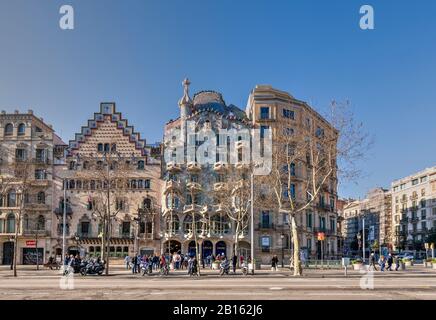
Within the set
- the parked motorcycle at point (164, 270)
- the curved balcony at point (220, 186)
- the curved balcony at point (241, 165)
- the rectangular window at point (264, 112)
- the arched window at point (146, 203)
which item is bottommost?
the parked motorcycle at point (164, 270)

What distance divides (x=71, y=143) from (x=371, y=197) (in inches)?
4250

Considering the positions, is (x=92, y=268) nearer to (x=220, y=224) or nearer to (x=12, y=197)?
(x=220, y=224)

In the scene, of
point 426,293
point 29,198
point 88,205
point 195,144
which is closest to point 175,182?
point 195,144

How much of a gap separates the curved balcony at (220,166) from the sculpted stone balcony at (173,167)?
457 centimetres

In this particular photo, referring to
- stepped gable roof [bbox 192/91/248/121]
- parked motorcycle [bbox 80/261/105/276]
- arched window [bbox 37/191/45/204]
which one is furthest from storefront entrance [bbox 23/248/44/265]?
stepped gable roof [bbox 192/91/248/121]

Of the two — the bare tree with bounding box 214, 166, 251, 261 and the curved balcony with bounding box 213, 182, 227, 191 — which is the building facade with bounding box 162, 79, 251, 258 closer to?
the curved balcony with bounding box 213, 182, 227, 191

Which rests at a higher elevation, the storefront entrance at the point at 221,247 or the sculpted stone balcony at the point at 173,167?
the sculpted stone balcony at the point at 173,167

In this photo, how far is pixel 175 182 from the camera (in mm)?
57094

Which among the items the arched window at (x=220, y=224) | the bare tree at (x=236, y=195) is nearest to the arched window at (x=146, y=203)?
the arched window at (x=220, y=224)

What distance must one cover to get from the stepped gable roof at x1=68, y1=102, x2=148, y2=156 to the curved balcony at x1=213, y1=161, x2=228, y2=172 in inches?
351

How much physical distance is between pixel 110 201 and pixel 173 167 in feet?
28.5

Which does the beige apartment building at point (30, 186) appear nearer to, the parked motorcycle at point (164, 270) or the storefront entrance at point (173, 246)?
the storefront entrance at point (173, 246)

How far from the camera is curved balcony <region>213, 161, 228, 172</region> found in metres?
57.4

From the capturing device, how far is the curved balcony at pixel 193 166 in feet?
189
